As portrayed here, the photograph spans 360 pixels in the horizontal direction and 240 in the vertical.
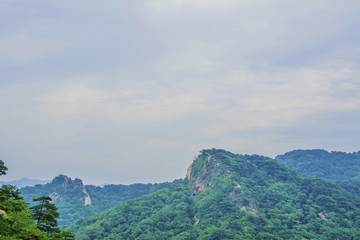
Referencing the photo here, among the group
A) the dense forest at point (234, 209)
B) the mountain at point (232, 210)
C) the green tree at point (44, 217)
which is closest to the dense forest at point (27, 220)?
the green tree at point (44, 217)

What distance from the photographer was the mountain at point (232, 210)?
90375 millimetres

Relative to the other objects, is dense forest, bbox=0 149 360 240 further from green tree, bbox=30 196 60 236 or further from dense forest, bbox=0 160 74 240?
green tree, bbox=30 196 60 236

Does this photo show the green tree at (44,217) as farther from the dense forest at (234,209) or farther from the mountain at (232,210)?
the mountain at (232,210)

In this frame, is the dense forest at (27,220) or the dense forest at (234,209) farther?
the dense forest at (234,209)

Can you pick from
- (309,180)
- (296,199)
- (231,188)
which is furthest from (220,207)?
(309,180)

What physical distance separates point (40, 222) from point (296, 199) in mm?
101195

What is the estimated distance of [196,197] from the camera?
12825 centimetres

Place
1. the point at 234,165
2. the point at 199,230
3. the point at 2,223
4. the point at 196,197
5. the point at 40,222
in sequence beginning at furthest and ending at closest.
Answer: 1. the point at 234,165
2. the point at 196,197
3. the point at 199,230
4. the point at 40,222
5. the point at 2,223

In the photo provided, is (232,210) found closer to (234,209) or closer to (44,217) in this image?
(234,209)

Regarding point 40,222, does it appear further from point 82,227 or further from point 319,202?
point 319,202

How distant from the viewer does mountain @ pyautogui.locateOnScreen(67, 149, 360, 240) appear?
9038cm

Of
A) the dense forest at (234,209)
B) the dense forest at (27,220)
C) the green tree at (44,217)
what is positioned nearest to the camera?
the dense forest at (27,220)

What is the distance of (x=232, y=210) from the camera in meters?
104

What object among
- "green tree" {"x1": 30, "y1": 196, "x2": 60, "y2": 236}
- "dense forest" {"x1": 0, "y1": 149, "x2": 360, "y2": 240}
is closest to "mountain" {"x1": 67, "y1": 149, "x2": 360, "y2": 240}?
"dense forest" {"x1": 0, "y1": 149, "x2": 360, "y2": 240}
